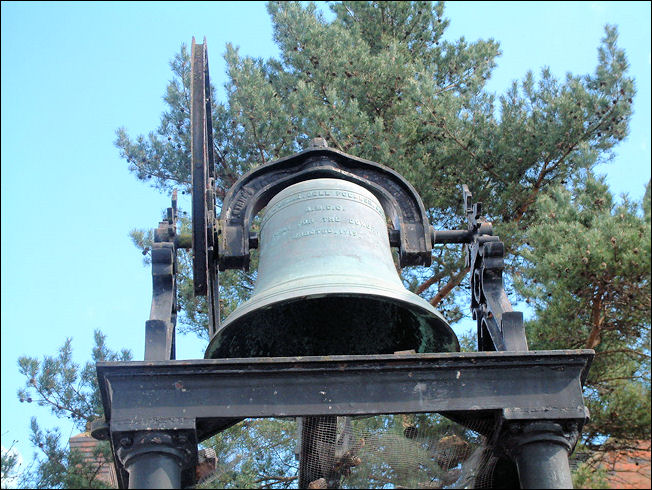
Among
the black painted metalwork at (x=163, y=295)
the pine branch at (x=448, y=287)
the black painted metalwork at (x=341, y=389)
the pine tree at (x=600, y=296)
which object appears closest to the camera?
the black painted metalwork at (x=341, y=389)

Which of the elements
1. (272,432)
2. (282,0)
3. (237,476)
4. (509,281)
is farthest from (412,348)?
(282,0)

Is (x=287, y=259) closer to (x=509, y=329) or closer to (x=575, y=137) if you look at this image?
(x=509, y=329)

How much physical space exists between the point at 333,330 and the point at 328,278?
1.88 feet

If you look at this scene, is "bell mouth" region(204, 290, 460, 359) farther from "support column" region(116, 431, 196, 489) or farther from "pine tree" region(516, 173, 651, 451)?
"pine tree" region(516, 173, 651, 451)

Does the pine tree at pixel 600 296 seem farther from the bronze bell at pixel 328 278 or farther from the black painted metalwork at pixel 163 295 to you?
the black painted metalwork at pixel 163 295

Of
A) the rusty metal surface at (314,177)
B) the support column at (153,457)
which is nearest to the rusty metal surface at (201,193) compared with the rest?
the rusty metal surface at (314,177)

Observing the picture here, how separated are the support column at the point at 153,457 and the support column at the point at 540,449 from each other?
1106 mm

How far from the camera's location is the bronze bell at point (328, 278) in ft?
12.2

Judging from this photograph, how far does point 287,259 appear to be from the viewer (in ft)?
12.6

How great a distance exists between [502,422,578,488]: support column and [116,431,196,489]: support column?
3.63 feet

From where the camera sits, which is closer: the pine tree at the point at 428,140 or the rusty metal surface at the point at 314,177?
the rusty metal surface at the point at 314,177

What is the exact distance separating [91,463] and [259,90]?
3.36 meters

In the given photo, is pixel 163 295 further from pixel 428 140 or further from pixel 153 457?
pixel 428 140

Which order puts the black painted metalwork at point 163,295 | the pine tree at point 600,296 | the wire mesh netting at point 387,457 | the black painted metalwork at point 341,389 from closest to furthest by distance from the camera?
the black painted metalwork at point 341,389
the black painted metalwork at point 163,295
the wire mesh netting at point 387,457
the pine tree at point 600,296
